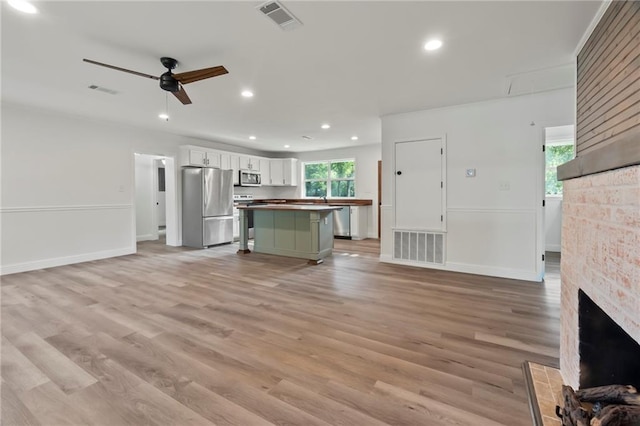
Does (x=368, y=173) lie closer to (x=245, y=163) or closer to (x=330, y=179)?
(x=330, y=179)

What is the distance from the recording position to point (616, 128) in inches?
77.0

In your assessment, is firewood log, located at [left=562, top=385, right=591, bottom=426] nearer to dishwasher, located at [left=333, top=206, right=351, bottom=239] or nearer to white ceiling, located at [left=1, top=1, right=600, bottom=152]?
white ceiling, located at [left=1, top=1, right=600, bottom=152]

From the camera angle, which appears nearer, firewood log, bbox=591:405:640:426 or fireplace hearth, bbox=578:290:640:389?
firewood log, bbox=591:405:640:426

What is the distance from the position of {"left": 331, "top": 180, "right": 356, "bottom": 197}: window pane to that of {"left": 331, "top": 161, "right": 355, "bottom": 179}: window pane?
0.54 ft

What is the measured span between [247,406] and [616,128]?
292 cm

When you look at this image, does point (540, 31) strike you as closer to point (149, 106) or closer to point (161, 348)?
point (161, 348)

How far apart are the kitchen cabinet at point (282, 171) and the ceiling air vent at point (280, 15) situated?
6.15 m

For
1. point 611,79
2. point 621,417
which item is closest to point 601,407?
point 621,417

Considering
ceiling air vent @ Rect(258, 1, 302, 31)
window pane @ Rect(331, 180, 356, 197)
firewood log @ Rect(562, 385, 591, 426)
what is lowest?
firewood log @ Rect(562, 385, 591, 426)

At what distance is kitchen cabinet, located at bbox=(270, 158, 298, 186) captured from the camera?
830cm

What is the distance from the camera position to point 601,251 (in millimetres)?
1241

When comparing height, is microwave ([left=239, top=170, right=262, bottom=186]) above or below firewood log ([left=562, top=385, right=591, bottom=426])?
above

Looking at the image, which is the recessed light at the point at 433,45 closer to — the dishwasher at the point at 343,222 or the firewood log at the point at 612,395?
the firewood log at the point at 612,395

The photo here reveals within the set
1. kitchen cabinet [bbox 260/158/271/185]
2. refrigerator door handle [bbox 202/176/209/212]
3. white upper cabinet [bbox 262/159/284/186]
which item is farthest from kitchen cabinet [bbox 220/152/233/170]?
white upper cabinet [bbox 262/159/284/186]
